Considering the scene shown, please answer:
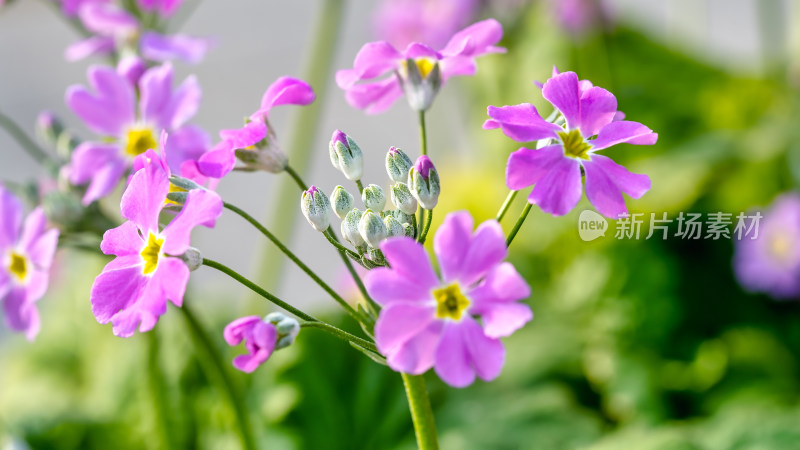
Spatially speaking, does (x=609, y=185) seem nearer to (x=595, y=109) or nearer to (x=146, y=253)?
Answer: (x=595, y=109)

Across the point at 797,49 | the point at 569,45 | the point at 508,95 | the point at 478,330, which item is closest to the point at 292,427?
the point at 478,330

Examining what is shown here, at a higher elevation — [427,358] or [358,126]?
[427,358]

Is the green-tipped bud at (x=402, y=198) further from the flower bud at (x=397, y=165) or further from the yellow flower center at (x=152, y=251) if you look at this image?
the yellow flower center at (x=152, y=251)

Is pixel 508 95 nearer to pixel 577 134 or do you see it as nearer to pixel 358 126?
pixel 358 126

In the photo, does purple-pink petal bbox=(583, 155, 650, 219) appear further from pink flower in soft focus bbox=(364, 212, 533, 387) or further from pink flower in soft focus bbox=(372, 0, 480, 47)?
pink flower in soft focus bbox=(372, 0, 480, 47)

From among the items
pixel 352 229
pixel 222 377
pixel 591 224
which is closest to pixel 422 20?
pixel 591 224

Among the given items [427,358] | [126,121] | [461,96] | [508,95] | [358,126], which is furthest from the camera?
[358,126]

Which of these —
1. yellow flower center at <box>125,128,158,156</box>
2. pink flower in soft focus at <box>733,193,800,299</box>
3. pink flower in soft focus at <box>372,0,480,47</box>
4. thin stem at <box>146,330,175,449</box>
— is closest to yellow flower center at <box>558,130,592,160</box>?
yellow flower center at <box>125,128,158,156</box>

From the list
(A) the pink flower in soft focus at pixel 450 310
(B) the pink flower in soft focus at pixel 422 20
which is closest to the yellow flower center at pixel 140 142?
(A) the pink flower in soft focus at pixel 450 310
